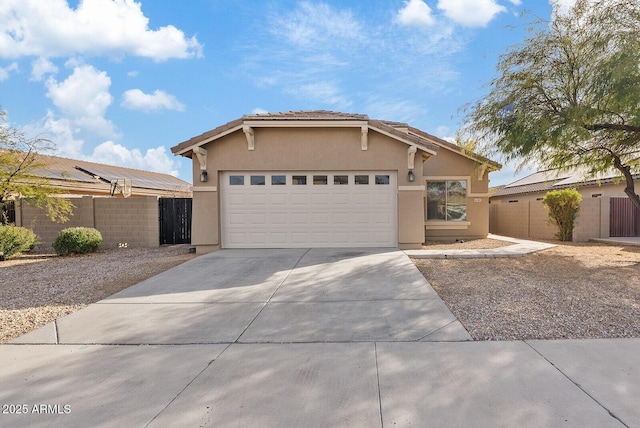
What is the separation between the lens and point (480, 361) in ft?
11.2

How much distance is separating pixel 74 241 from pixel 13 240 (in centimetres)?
167

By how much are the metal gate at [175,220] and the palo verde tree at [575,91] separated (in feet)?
34.2

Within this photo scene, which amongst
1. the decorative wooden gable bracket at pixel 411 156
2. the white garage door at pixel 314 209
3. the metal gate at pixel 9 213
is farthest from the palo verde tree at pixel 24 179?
the decorative wooden gable bracket at pixel 411 156

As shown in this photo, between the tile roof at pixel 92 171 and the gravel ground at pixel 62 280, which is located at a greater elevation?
the tile roof at pixel 92 171

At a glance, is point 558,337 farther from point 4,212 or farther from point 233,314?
point 4,212

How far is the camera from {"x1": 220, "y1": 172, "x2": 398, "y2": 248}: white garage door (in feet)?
35.2

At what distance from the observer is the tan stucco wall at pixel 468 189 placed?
44.7 ft

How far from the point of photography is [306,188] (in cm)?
1073

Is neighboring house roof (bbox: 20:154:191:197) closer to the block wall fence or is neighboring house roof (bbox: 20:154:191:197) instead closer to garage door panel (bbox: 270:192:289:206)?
garage door panel (bbox: 270:192:289:206)

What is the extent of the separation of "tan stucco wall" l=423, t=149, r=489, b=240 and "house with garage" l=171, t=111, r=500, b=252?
2.77m

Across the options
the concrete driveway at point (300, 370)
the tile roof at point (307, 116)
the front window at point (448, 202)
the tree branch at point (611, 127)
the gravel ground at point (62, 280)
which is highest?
the tile roof at point (307, 116)

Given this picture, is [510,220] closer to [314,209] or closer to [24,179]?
[314,209]

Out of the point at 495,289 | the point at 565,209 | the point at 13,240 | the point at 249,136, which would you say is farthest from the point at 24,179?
the point at 565,209

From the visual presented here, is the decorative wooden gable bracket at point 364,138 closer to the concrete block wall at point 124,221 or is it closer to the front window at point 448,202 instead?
the front window at point 448,202
